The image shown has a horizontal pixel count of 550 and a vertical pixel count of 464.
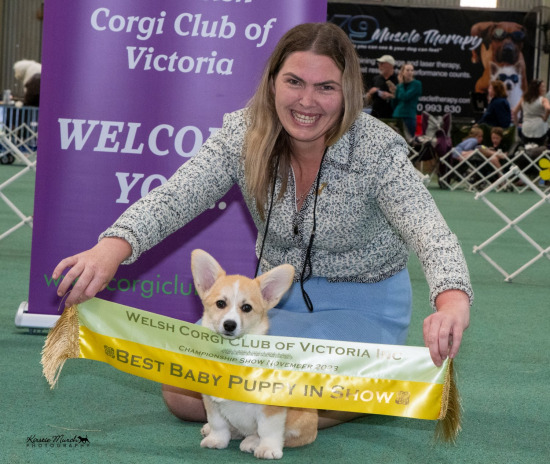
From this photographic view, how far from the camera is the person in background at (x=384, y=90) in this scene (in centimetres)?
1369

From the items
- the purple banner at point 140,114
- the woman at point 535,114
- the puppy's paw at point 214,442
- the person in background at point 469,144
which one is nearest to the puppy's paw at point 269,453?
the puppy's paw at point 214,442

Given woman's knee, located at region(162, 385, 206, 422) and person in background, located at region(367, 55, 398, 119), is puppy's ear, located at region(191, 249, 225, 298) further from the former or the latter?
person in background, located at region(367, 55, 398, 119)

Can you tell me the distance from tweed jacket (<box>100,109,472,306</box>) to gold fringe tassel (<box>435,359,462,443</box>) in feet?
1.02

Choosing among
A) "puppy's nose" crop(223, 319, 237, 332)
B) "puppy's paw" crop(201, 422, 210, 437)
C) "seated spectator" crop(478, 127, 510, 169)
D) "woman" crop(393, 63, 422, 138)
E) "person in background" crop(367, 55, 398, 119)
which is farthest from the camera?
"person in background" crop(367, 55, 398, 119)

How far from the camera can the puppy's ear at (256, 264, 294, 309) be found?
2.09m

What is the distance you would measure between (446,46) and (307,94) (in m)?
15.7

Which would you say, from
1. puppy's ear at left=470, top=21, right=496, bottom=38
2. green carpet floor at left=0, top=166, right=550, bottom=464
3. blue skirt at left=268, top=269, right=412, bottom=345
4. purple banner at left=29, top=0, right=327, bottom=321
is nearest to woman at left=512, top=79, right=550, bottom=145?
puppy's ear at left=470, top=21, right=496, bottom=38

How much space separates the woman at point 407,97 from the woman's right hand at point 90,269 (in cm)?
1152

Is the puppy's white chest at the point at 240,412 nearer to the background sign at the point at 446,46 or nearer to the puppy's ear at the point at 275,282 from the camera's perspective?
the puppy's ear at the point at 275,282

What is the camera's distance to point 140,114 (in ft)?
10.9

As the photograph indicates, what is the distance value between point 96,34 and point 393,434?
1.71 meters

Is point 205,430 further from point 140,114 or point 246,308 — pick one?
point 140,114

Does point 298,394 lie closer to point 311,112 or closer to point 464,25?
point 311,112

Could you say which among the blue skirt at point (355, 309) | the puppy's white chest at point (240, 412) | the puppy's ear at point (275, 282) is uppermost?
the puppy's ear at point (275, 282)
